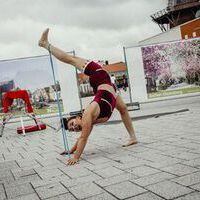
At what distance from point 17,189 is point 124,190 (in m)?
1.41

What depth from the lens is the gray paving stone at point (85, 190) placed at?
11.6 ft

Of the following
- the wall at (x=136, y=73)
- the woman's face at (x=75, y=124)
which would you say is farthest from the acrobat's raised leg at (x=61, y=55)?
the wall at (x=136, y=73)

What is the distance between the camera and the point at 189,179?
3.58 m

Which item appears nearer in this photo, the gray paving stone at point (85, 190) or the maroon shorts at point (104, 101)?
the gray paving stone at point (85, 190)

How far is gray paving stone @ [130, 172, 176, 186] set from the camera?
368 cm

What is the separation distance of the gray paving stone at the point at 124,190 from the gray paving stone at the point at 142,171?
37 cm

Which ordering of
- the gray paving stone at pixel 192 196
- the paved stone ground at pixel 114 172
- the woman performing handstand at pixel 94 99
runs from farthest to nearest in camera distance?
1. the woman performing handstand at pixel 94 99
2. the paved stone ground at pixel 114 172
3. the gray paving stone at pixel 192 196

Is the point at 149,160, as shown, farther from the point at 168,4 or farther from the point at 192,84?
the point at 168,4

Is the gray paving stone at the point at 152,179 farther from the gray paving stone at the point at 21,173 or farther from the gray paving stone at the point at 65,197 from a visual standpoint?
the gray paving stone at the point at 21,173

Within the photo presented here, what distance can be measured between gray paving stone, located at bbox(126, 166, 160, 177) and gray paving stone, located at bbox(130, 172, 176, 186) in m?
0.14

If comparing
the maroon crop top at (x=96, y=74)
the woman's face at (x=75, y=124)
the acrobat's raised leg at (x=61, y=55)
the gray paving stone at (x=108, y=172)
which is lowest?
the gray paving stone at (x=108, y=172)

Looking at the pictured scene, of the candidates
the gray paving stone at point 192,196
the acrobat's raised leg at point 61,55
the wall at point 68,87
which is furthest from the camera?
the wall at point 68,87

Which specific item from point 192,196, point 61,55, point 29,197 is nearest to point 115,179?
point 29,197

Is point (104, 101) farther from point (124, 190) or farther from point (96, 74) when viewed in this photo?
point (124, 190)
